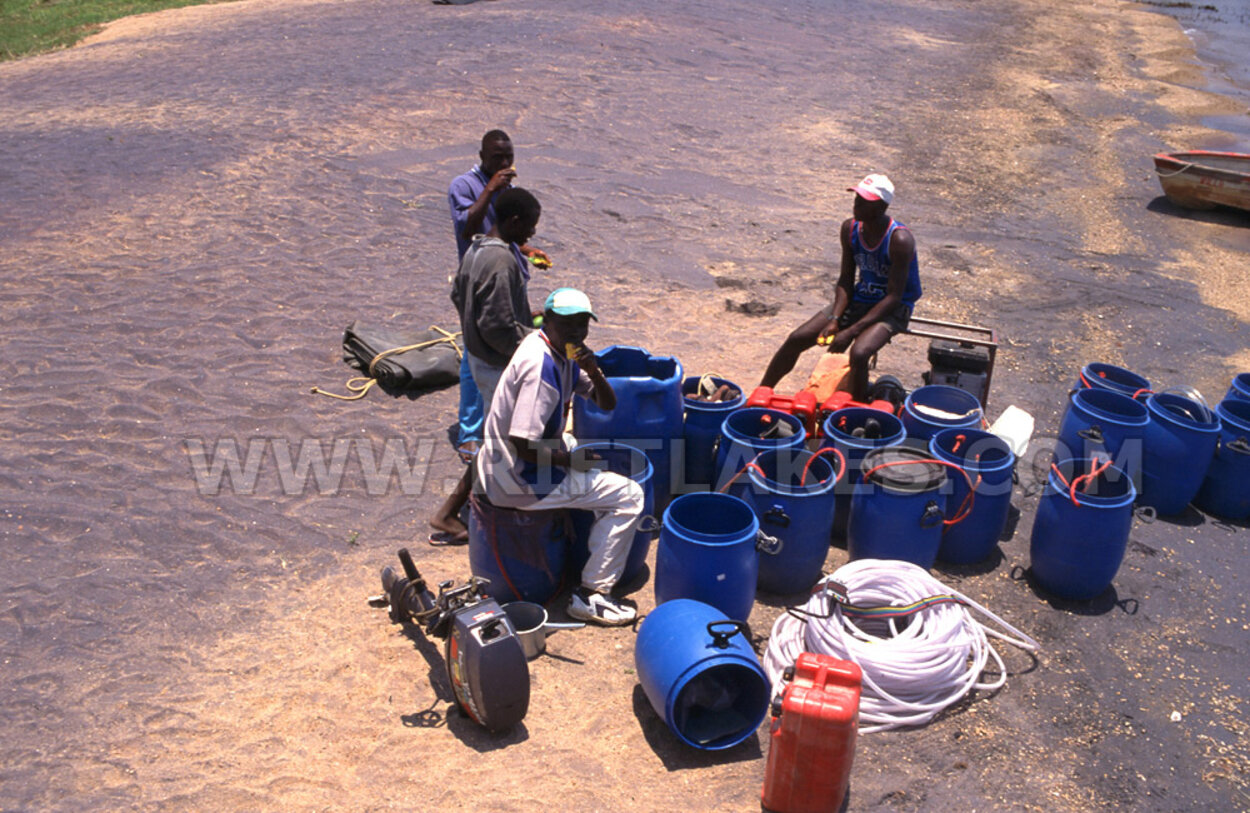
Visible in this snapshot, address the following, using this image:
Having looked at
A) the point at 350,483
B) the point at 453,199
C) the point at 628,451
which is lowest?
the point at 350,483

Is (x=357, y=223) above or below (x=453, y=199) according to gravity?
below

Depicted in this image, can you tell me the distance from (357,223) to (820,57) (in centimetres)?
1258

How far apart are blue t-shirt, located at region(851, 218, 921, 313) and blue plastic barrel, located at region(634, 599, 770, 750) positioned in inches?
132

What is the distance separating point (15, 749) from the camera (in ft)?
14.2

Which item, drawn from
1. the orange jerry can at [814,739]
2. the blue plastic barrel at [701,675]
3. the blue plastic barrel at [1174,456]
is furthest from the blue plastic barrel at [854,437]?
the orange jerry can at [814,739]

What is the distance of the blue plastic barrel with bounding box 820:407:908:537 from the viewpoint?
18.9 feet

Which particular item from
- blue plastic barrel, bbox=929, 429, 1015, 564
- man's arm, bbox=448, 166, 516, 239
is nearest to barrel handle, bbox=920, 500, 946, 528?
blue plastic barrel, bbox=929, 429, 1015, 564

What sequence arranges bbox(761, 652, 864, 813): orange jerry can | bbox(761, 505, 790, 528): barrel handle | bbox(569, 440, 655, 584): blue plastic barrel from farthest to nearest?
bbox(569, 440, 655, 584): blue plastic barrel
bbox(761, 505, 790, 528): barrel handle
bbox(761, 652, 864, 813): orange jerry can

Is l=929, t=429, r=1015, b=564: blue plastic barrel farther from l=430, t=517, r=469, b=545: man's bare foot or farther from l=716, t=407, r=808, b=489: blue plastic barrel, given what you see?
l=430, t=517, r=469, b=545: man's bare foot

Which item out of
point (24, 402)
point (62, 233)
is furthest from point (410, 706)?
point (62, 233)

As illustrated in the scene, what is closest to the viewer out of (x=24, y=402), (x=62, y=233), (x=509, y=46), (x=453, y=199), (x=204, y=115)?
(x=453, y=199)

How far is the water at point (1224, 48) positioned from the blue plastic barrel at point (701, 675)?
53.9ft

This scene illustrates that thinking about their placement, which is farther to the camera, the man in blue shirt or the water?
the water

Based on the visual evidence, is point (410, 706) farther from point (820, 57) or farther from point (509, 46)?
point (820, 57)
